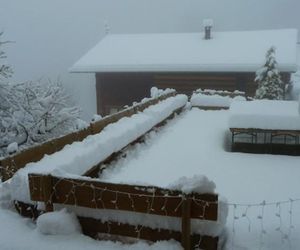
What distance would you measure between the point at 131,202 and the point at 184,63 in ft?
59.2

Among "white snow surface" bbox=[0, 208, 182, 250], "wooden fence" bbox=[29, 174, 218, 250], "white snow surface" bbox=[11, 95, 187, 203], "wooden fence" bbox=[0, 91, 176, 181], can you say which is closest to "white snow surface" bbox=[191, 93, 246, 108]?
"white snow surface" bbox=[11, 95, 187, 203]

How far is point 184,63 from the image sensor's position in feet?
72.7

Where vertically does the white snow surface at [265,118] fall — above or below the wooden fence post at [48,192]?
above

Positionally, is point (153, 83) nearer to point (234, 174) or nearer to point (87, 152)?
point (234, 174)

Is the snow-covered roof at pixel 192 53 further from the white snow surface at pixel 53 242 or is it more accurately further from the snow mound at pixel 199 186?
the white snow surface at pixel 53 242

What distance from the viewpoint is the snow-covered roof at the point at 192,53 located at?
21594 mm

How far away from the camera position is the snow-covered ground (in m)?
4.89

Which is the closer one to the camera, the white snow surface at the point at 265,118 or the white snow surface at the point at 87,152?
the white snow surface at the point at 87,152

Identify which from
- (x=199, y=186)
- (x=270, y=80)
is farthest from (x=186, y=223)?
(x=270, y=80)

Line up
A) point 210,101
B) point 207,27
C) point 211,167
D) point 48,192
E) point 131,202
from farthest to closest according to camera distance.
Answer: point 207,27 < point 210,101 < point 211,167 < point 48,192 < point 131,202

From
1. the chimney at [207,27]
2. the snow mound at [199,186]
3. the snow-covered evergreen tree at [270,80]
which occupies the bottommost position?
the snow mound at [199,186]

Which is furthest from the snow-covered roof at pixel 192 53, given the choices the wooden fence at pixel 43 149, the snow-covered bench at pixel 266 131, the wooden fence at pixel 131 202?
the wooden fence at pixel 131 202

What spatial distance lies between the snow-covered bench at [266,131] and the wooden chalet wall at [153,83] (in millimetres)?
12258

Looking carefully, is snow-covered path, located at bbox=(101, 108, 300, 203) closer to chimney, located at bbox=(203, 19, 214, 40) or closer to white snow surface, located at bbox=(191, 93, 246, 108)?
white snow surface, located at bbox=(191, 93, 246, 108)
